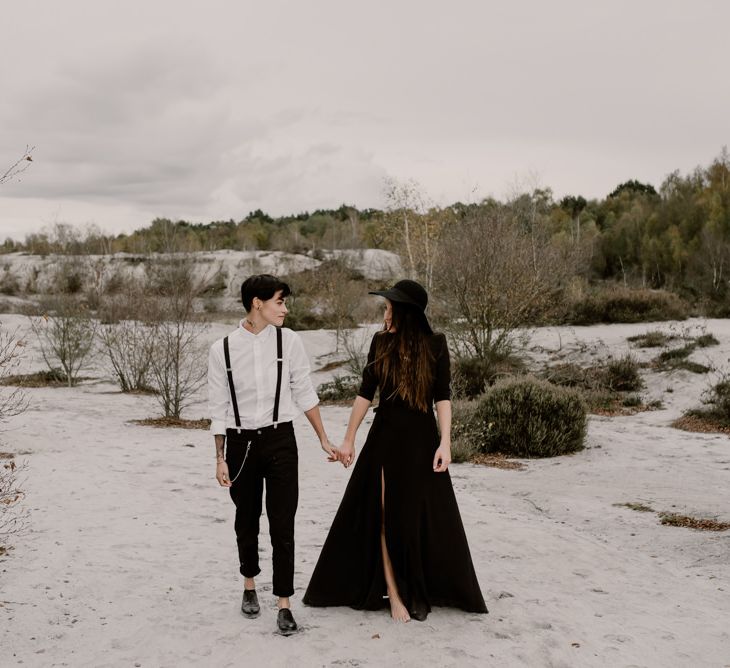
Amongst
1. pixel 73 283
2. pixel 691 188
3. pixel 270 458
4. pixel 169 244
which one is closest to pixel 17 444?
pixel 270 458

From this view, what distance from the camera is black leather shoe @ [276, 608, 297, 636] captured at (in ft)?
13.1

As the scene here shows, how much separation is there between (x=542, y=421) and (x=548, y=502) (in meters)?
2.81

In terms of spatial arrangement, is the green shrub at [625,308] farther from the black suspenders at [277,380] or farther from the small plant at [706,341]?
the black suspenders at [277,380]

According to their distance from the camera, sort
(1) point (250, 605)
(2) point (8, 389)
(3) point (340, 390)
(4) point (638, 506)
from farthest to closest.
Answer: (2) point (8, 389), (3) point (340, 390), (4) point (638, 506), (1) point (250, 605)

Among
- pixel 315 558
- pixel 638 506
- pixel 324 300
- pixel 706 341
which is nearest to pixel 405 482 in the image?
pixel 315 558

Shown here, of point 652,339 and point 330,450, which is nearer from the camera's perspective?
point 330,450

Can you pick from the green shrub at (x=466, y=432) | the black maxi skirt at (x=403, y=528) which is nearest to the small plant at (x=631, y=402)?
the green shrub at (x=466, y=432)

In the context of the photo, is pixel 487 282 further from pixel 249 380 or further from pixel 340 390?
pixel 249 380

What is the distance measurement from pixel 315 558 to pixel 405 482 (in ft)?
6.42

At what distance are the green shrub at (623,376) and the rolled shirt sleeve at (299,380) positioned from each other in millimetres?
13476

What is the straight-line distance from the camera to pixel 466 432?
11.0 metres

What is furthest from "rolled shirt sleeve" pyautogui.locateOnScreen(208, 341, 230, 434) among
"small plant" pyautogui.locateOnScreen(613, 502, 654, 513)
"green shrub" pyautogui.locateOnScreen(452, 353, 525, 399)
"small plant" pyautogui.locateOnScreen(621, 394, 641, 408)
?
"small plant" pyautogui.locateOnScreen(621, 394, 641, 408)

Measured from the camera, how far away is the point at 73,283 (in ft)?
96.2

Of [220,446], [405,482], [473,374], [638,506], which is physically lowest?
[638,506]
